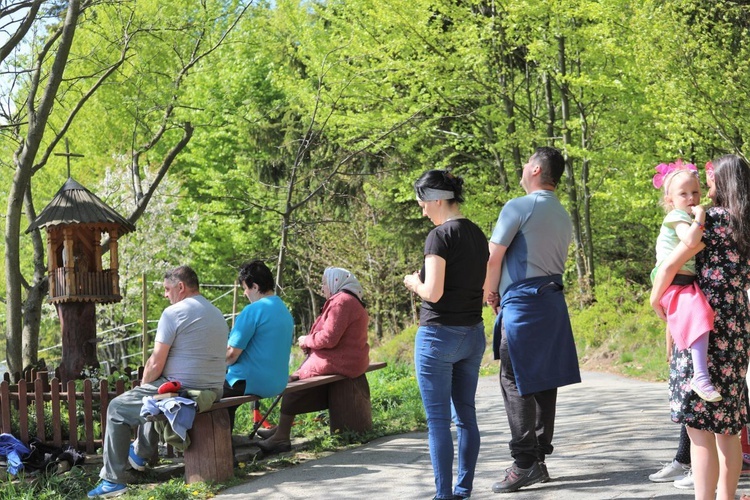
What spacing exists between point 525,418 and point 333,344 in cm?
293

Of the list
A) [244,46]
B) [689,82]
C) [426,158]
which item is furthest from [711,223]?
[426,158]

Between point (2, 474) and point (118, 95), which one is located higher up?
point (118, 95)

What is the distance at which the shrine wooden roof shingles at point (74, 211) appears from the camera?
381 inches

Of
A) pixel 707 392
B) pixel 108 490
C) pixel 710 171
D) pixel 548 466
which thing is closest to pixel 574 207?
pixel 548 466

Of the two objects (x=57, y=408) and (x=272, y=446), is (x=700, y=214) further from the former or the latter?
(x=57, y=408)

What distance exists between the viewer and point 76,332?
9.84 m

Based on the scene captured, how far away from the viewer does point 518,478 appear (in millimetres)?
5539

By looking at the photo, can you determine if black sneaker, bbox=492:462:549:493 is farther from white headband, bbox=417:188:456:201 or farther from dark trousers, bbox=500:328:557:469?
white headband, bbox=417:188:456:201

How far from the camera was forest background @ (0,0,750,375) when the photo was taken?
1382 centimetres

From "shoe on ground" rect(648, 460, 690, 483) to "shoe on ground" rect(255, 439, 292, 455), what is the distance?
337 cm

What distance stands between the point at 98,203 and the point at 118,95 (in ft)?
25.5

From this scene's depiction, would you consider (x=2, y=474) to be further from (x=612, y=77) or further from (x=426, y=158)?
(x=426, y=158)

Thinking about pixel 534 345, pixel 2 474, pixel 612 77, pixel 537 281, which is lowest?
pixel 2 474

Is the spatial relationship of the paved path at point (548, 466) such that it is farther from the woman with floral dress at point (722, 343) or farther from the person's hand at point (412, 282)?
the person's hand at point (412, 282)
